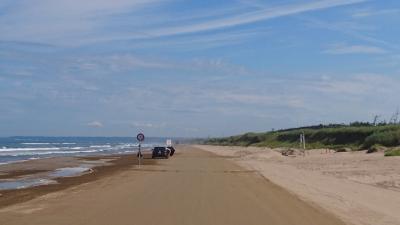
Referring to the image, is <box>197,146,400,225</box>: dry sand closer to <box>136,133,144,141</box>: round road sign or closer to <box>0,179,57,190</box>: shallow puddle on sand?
<box>0,179,57,190</box>: shallow puddle on sand

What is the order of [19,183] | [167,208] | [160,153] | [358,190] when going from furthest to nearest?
[160,153] < [19,183] < [358,190] < [167,208]

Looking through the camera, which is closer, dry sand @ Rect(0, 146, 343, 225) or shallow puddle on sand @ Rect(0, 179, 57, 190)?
dry sand @ Rect(0, 146, 343, 225)

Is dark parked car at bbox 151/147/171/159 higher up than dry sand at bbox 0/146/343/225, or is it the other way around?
dark parked car at bbox 151/147/171/159

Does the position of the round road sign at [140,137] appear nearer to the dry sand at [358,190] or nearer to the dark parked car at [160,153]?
the dry sand at [358,190]

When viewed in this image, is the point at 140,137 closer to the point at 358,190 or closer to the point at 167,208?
the point at 358,190

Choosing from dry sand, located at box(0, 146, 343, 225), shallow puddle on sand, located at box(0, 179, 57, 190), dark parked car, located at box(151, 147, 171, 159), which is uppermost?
dark parked car, located at box(151, 147, 171, 159)

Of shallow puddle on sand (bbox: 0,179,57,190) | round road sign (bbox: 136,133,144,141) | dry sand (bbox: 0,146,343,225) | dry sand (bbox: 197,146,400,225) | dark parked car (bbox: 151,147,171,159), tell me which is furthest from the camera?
dark parked car (bbox: 151,147,171,159)

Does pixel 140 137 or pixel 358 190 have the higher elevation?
pixel 140 137

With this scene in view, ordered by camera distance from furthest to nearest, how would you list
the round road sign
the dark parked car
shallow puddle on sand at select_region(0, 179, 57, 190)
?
the dark parked car < the round road sign < shallow puddle on sand at select_region(0, 179, 57, 190)

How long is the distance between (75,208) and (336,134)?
72.6 meters

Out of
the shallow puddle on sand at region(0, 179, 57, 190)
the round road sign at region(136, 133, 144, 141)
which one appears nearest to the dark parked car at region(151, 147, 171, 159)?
the round road sign at region(136, 133, 144, 141)

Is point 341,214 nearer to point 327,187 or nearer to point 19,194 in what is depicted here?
point 327,187

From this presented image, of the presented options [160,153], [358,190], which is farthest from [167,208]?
[160,153]

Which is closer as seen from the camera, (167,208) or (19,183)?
(167,208)
